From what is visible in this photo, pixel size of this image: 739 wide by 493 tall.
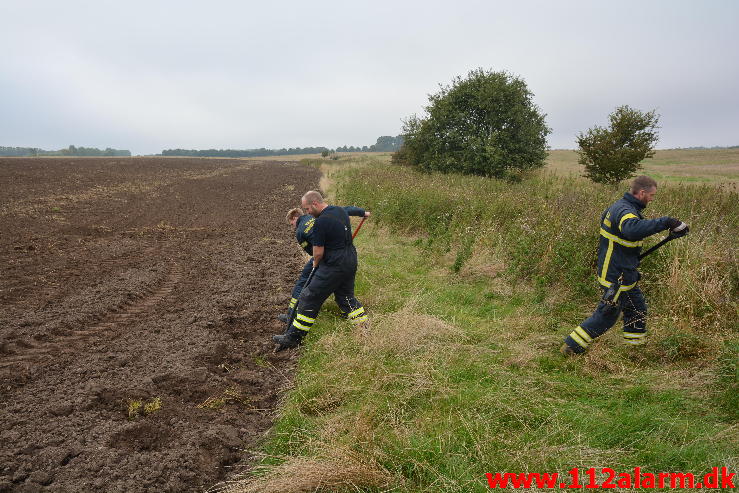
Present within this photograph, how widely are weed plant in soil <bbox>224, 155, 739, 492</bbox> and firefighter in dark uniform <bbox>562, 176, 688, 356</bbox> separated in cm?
23

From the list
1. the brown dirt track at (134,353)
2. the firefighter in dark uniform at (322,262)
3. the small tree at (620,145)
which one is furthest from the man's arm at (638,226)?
the small tree at (620,145)

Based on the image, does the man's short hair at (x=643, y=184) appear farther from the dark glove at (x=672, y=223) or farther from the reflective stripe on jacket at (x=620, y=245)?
the dark glove at (x=672, y=223)

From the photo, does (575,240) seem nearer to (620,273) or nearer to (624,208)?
(620,273)

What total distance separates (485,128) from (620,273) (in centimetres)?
2048

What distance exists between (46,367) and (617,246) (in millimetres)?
6426

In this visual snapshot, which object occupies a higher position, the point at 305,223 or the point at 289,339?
the point at 305,223

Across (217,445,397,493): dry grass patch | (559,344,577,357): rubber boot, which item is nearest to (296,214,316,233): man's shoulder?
(217,445,397,493): dry grass patch

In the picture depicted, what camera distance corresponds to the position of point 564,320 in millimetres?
5867

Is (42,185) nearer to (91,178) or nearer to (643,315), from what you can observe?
(91,178)

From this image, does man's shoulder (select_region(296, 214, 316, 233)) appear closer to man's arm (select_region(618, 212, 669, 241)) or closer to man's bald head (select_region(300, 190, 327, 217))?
man's bald head (select_region(300, 190, 327, 217))

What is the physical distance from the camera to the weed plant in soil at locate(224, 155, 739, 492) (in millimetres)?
3025

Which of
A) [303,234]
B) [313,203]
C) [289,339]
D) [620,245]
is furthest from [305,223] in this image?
[620,245]

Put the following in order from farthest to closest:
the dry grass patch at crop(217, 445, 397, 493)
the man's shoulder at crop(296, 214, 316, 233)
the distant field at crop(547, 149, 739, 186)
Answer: the distant field at crop(547, 149, 739, 186) < the man's shoulder at crop(296, 214, 316, 233) < the dry grass patch at crop(217, 445, 397, 493)

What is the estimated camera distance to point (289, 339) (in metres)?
5.32
